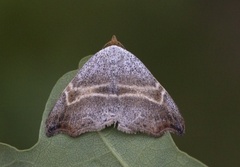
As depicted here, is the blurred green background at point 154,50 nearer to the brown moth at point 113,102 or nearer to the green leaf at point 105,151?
the brown moth at point 113,102

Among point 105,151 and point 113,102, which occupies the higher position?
point 113,102

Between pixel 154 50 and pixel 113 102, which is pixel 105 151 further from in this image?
pixel 154 50

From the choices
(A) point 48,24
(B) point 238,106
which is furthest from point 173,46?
(A) point 48,24

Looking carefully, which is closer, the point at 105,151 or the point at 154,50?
the point at 105,151

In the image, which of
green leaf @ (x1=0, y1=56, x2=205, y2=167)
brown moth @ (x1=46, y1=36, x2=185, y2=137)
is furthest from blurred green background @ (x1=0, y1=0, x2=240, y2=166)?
green leaf @ (x1=0, y1=56, x2=205, y2=167)

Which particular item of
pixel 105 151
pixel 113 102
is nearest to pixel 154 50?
pixel 113 102

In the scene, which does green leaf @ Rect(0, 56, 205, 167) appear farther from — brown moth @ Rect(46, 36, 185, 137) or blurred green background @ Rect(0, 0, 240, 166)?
blurred green background @ Rect(0, 0, 240, 166)
